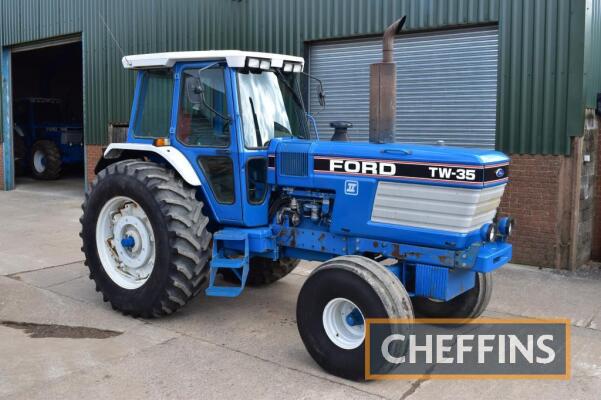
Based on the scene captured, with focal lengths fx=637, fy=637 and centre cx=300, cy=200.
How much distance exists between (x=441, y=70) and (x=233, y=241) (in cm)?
475

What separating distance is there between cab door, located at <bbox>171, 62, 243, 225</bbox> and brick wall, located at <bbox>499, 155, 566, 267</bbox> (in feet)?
13.8

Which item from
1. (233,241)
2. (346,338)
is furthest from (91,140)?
(346,338)

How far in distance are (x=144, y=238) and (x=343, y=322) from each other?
2.21 m

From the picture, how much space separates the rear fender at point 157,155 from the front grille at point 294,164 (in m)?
0.80

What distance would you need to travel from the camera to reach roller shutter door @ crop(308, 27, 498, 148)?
859cm

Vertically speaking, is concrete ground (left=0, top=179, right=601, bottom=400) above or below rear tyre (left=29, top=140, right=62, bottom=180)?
below

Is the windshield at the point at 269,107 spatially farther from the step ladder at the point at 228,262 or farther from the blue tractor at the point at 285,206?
the step ladder at the point at 228,262

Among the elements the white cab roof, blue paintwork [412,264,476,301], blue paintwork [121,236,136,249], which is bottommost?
blue paintwork [412,264,476,301]

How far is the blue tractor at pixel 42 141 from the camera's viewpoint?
18516mm

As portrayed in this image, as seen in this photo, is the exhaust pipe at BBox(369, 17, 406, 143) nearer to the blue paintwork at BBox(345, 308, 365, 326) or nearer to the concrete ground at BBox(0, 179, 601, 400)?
the blue paintwork at BBox(345, 308, 365, 326)

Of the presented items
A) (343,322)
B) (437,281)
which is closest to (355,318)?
(343,322)

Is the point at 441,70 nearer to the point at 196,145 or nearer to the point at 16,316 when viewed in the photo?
the point at 196,145

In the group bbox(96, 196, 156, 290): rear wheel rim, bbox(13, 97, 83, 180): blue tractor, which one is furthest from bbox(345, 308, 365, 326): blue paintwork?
bbox(13, 97, 83, 180): blue tractor

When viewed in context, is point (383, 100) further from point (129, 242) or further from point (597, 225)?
point (597, 225)
